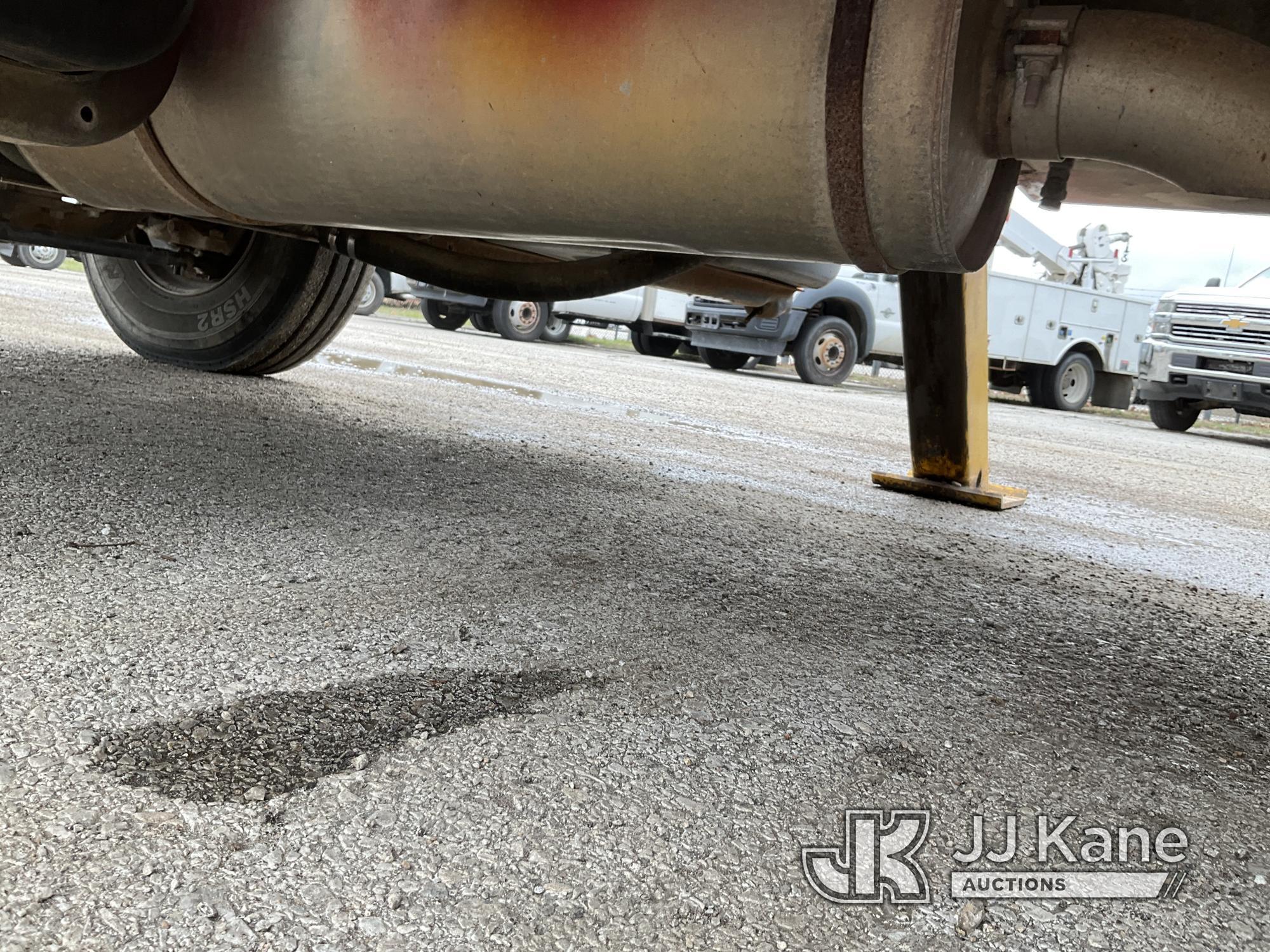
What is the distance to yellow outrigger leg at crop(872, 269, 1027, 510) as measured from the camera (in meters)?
2.81

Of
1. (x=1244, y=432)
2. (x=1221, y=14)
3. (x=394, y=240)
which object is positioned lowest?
(x=1244, y=432)

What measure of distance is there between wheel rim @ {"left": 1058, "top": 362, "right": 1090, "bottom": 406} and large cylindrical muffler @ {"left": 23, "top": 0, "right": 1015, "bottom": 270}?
41.5ft

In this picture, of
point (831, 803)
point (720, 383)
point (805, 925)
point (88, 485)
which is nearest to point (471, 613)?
point (831, 803)

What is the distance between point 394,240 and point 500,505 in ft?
2.07

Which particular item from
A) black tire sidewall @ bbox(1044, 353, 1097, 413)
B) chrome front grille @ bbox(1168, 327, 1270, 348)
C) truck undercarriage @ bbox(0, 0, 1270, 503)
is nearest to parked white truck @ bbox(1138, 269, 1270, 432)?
chrome front grille @ bbox(1168, 327, 1270, 348)

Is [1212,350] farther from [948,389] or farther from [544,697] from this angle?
[544,697]

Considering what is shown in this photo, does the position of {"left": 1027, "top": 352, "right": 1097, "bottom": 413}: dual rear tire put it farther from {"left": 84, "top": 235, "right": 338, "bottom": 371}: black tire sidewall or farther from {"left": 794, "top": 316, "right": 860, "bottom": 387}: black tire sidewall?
{"left": 84, "top": 235, "right": 338, "bottom": 371}: black tire sidewall

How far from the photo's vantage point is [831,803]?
1082 millimetres

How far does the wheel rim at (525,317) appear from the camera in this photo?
39.3 feet

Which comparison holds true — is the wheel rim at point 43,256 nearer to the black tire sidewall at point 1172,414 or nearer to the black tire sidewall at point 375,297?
the black tire sidewall at point 375,297

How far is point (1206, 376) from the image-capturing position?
8.79 meters

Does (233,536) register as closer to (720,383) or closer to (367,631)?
(367,631)

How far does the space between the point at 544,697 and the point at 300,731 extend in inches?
11.9

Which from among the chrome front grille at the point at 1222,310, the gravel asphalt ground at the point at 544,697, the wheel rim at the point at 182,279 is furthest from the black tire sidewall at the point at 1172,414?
the wheel rim at the point at 182,279
